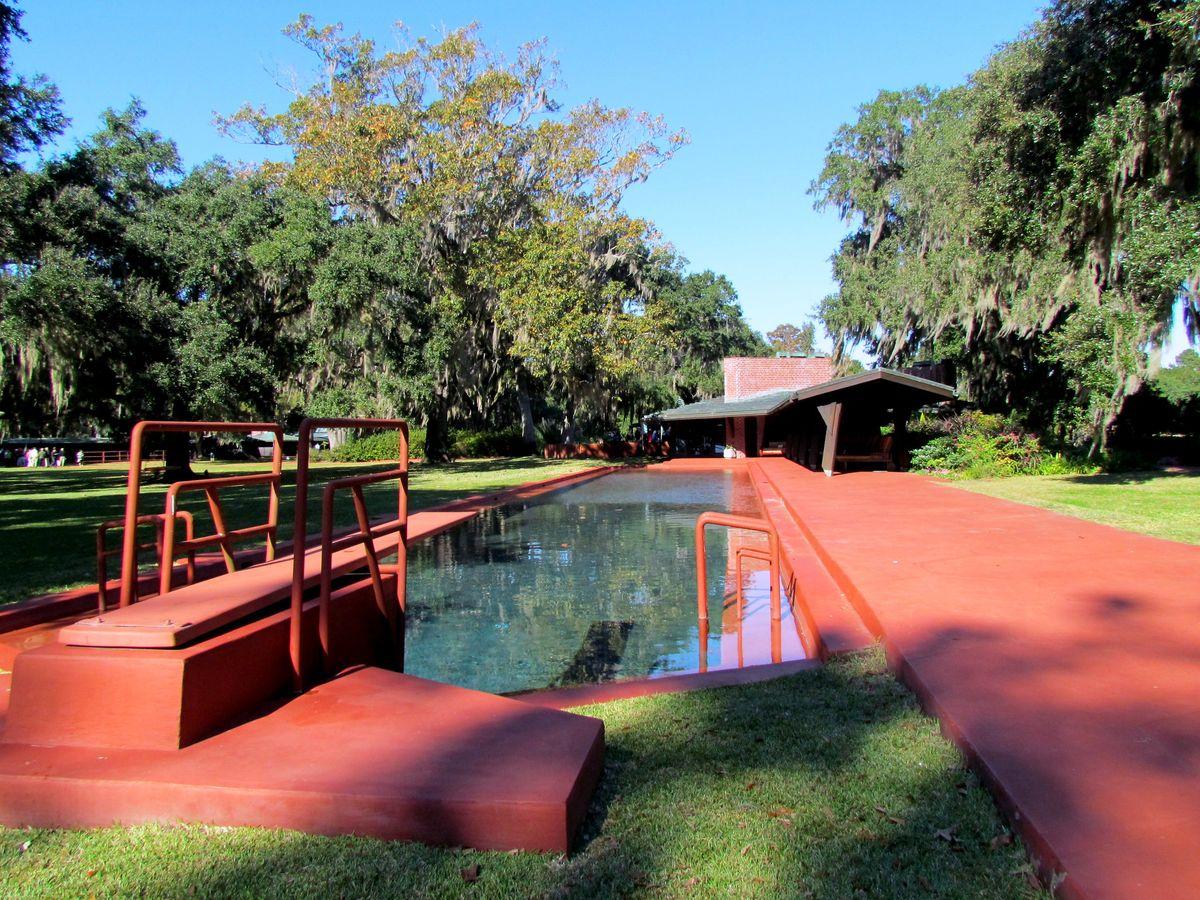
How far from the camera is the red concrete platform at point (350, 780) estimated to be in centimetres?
245

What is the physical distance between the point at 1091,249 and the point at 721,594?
1043 cm

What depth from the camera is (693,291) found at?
54.1m

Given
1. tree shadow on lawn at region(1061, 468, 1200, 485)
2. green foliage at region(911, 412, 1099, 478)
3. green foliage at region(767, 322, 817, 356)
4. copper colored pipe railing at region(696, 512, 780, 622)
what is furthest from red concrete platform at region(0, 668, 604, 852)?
green foliage at region(767, 322, 817, 356)

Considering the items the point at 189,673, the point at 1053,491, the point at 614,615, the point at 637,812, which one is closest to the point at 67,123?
the point at 614,615

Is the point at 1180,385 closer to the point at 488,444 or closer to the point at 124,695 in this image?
the point at 488,444

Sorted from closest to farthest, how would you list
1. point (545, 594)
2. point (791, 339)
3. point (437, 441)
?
point (545, 594), point (437, 441), point (791, 339)

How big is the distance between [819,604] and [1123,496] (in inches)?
379

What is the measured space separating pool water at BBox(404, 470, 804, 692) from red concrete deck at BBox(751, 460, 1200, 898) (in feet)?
3.59

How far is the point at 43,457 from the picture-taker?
42469 millimetres

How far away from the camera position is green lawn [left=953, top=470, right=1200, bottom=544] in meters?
9.30

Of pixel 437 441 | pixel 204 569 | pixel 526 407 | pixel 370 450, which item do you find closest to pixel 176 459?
pixel 437 441

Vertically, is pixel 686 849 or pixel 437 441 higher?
pixel 437 441

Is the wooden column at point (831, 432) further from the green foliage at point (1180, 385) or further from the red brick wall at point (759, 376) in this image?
the red brick wall at point (759, 376)

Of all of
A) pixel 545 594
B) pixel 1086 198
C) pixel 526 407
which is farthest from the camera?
pixel 526 407
